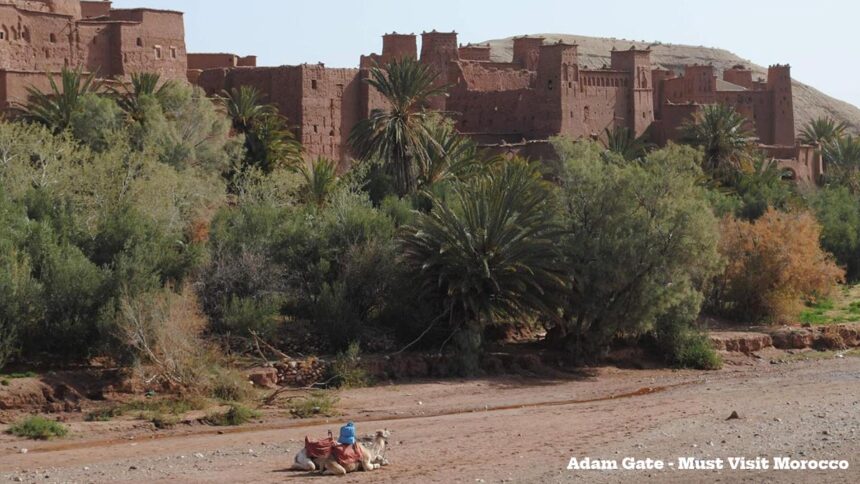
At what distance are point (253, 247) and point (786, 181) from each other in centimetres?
3097

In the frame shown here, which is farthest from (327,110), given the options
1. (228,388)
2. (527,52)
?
(527,52)

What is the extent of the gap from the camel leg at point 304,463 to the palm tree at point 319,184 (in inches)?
651

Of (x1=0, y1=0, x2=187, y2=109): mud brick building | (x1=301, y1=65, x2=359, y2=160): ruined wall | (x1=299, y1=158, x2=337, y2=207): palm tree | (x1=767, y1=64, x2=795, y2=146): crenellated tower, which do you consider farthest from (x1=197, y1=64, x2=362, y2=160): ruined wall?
(x1=767, y1=64, x2=795, y2=146): crenellated tower

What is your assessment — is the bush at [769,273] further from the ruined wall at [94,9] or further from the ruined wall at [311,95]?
the ruined wall at [94,9]

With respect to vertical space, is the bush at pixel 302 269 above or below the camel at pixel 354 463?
above

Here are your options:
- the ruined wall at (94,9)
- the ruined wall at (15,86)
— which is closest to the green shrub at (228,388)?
the ruined wall at (15,86)

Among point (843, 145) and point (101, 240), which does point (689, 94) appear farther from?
point (101, 240)

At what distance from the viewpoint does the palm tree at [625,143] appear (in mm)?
49388

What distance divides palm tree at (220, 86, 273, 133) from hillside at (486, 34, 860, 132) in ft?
160

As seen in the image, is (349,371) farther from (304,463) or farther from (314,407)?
(304,463)

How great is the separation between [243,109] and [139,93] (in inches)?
124

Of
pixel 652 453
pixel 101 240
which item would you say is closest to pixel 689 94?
pixel 101 240

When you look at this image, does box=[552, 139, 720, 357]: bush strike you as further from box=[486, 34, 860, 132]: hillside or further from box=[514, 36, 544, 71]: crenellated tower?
box=[486, 34, 860, 132]: hillside

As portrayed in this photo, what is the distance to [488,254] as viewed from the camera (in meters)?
28.5
